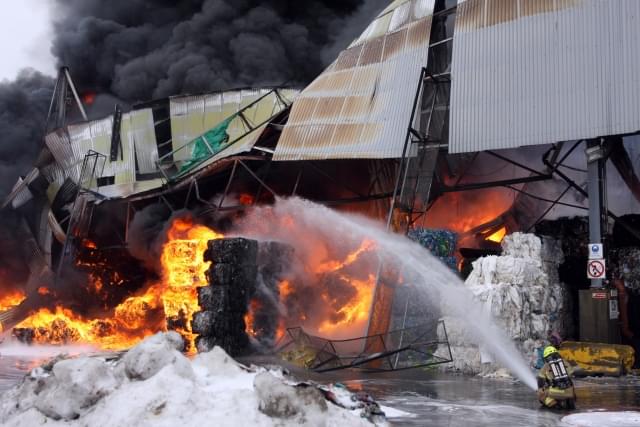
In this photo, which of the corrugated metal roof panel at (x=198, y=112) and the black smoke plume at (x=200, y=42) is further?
the black smoke plume at (x=200, y=42)

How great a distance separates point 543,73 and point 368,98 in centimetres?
599

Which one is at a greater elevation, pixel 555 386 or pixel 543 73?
pixel 543 73

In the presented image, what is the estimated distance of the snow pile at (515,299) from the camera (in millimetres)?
15000

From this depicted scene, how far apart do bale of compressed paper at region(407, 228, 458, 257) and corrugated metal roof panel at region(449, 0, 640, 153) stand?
2624 millimetres

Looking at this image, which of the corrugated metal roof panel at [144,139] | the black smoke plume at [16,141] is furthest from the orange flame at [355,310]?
the black smoke plume at [16,141]

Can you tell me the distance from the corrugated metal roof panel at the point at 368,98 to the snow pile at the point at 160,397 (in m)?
12.7

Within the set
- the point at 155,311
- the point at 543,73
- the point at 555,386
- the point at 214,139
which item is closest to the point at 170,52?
the point at 214,139

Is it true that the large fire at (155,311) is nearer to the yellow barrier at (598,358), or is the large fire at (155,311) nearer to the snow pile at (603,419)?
the yellow barrier at (598,358)

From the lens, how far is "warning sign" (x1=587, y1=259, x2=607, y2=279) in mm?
15508

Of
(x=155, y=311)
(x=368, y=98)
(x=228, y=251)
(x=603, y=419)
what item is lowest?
(x=603, y=419)

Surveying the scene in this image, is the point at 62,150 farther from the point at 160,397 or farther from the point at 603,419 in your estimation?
the point at 603,419

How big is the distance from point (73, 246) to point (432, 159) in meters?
15.6

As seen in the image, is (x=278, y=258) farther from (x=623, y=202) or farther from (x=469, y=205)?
(x=623, y=202)

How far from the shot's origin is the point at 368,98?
21938mm
